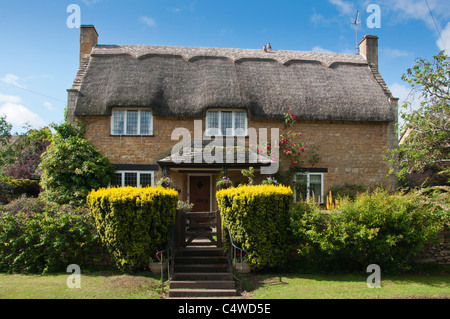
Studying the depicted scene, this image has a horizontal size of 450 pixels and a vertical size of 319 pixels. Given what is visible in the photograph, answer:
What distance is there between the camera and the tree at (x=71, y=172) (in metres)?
13.3

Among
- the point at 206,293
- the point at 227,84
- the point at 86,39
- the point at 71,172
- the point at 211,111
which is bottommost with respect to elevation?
the point at 206,293

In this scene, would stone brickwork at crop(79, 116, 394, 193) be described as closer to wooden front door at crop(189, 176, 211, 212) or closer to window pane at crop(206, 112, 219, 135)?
window pane at crop(206, 112, 219, 135)

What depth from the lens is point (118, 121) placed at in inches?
592

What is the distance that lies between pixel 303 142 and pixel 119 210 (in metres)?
9.39

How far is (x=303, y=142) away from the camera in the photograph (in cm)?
1545

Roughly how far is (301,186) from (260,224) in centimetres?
672

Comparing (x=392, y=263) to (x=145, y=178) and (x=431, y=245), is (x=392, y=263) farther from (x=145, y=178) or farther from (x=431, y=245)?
(x=145, y=178)

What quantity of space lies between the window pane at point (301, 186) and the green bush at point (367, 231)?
5797mm

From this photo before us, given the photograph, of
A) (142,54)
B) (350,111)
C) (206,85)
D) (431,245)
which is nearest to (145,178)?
(206,85)

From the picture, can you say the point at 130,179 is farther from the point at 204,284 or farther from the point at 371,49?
the point at 371,49

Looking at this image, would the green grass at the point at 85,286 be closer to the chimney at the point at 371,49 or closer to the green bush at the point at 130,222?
the green bush at the point at 130,222

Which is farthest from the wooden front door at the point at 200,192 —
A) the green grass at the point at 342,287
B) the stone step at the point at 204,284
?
the stone step at the point at 204,284

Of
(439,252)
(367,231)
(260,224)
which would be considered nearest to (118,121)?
(260,224)

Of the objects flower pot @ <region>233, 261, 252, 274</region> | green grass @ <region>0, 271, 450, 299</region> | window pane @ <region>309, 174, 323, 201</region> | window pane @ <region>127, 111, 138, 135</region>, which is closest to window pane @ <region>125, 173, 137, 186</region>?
window pane @ <region>127, 111, 138, 135</region>
